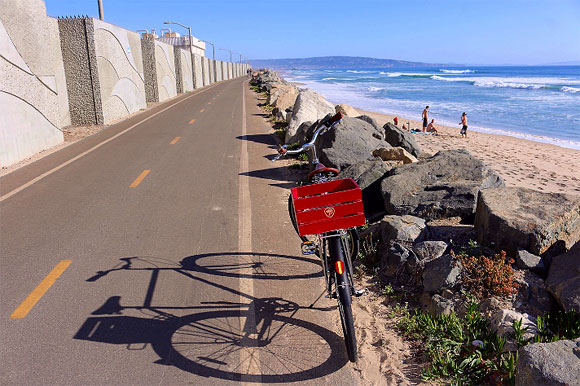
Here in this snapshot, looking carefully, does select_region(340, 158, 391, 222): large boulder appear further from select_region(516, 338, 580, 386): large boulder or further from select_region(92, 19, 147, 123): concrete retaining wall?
select_region(92, 19, 147, 123): concrete retaining wall

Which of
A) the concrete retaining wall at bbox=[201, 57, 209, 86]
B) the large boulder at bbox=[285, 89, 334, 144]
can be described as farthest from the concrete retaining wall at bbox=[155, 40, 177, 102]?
the concrete retaining wall at bbox=[201, 57, 209, 86]

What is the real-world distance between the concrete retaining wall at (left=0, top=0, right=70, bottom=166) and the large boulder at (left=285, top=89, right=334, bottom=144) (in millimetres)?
7173

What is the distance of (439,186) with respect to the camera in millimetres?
6266

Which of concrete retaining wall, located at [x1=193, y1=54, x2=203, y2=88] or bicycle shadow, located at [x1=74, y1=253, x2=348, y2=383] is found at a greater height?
concrete retaining wall, located at [x1=193, y1=54, x2=203, y2=88]

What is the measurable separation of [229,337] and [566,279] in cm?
299

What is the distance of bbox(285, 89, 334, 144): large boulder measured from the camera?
14.9 m

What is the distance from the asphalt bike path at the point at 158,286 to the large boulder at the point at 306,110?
539 centimetres

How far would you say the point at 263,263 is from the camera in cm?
554

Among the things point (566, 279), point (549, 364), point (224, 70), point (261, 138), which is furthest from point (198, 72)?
point (549, 364)

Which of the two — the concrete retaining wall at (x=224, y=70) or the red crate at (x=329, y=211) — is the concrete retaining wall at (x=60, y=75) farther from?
the concrete retaining wall at (x=224, y=70)

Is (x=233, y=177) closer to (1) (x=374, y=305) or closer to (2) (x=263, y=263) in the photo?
(2) (x=263, y=263)

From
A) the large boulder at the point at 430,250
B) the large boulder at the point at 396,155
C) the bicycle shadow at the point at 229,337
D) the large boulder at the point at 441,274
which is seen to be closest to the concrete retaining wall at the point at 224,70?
the large boulder at the point at 396,155

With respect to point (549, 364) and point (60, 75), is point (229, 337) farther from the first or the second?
point (60, 75)

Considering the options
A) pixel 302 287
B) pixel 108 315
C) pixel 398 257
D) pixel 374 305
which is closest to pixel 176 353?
pixel 108 315
